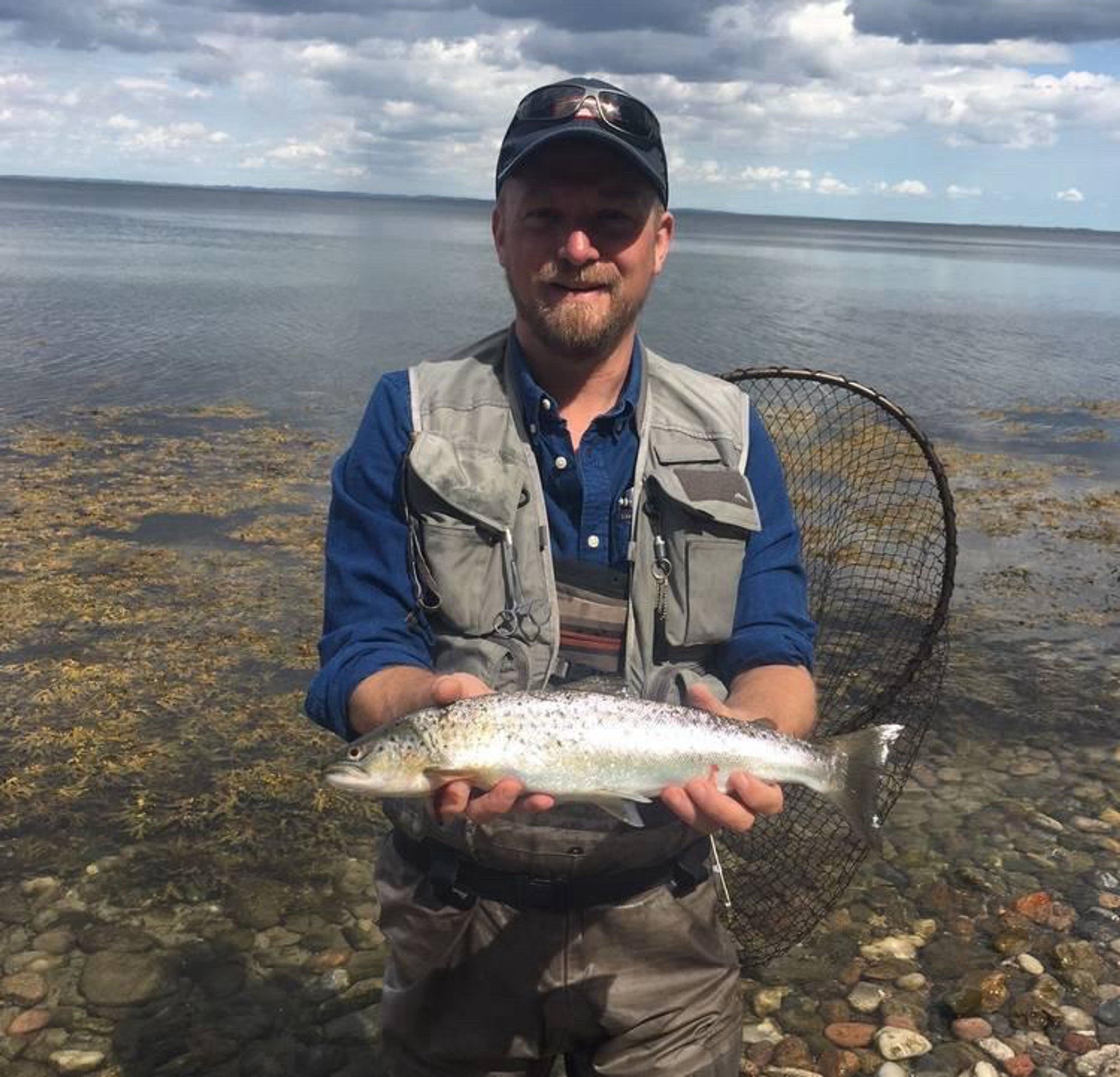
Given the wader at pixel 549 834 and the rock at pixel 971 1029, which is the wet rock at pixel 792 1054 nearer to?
the rock at pixel 971 1029

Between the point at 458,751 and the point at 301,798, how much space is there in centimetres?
543

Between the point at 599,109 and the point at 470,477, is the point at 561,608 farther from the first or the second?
the point at 599,109

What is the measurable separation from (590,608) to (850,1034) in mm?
3678

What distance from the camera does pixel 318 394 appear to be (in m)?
29.0

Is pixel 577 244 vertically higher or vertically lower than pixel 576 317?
higher

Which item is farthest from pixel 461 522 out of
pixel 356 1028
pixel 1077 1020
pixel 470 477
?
pixel 1077 1020

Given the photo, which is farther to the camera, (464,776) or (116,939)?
(116,939)

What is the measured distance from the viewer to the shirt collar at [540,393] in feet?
14.2

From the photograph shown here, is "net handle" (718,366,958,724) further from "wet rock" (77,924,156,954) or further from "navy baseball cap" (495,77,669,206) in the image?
"wet rock" (77,924,156,954)

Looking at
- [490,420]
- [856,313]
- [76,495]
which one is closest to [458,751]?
[490,420]

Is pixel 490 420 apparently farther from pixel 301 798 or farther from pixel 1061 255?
pixel 1061 255

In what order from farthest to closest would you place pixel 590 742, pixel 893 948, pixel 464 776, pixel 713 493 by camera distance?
pixel 893 948, pixel 713 493, pixel 590 742, pixel 464 776

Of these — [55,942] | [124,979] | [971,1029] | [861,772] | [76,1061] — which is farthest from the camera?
[55,942]

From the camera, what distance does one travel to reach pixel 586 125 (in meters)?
4.12
